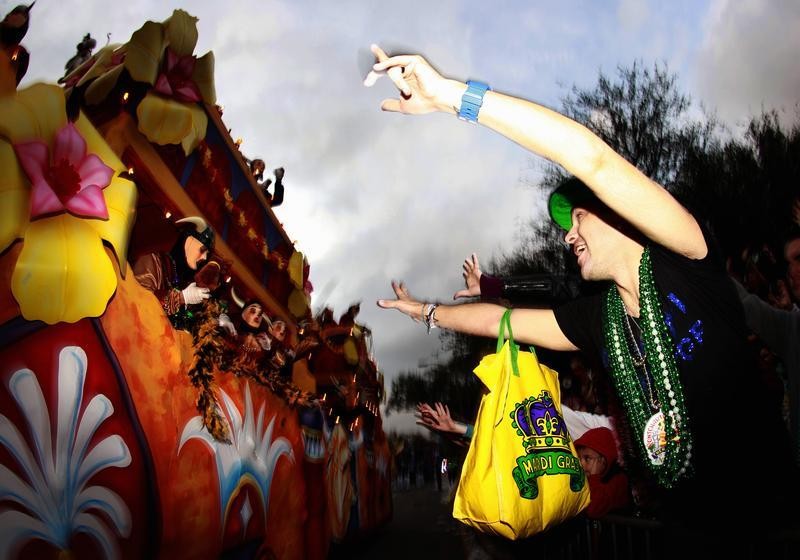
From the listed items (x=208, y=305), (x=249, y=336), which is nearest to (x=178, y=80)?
(x=208, y=305)

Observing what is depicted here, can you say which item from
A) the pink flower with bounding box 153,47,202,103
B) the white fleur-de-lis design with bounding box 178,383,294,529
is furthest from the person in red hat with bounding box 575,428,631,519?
the pink flower with bounding box 153,47,202,103

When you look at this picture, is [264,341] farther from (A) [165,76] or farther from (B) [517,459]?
(B) [517,459]

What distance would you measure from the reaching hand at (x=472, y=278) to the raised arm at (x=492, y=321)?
0.88ft

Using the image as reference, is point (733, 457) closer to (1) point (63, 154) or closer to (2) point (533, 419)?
(2) point (533, 419)

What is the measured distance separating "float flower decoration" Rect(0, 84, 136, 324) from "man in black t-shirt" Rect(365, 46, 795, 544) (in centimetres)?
192

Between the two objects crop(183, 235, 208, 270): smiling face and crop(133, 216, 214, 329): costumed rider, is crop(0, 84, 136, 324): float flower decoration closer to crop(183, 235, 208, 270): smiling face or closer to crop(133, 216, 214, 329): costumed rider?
crop(133, 216, 214, 329): costumed rider

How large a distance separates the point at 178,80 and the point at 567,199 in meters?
3.14

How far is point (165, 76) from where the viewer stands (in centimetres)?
383

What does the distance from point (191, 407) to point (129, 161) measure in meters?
1.65

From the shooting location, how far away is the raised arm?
6.94ft

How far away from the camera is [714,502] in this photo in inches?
61.2

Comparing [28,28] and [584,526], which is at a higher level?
[28,28]

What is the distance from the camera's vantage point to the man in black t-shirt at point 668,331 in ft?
4.68

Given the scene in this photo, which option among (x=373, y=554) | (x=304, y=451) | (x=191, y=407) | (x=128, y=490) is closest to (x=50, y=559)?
(x=128, y=490)
